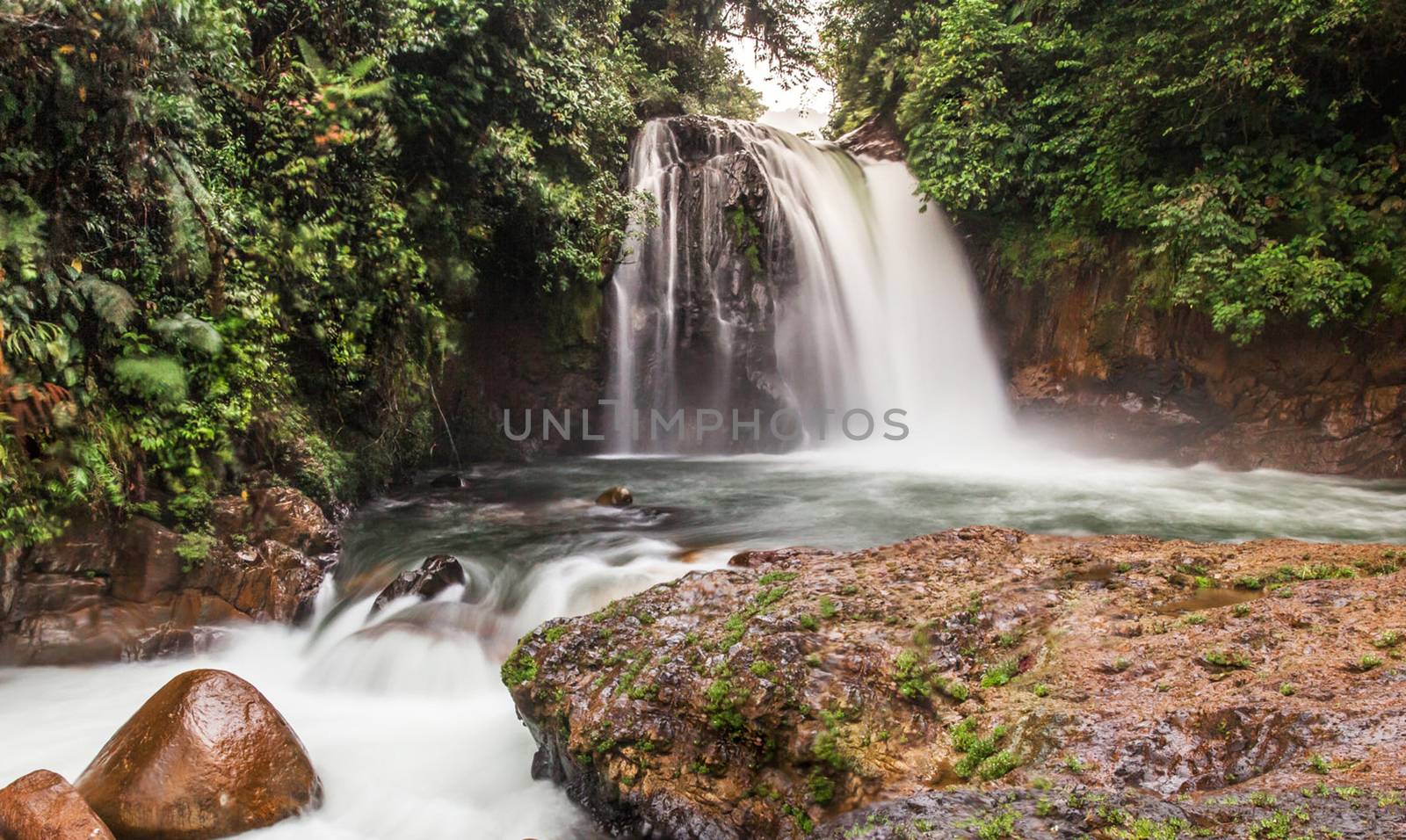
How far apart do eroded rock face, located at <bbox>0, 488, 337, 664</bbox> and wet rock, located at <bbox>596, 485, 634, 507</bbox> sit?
3263 mm

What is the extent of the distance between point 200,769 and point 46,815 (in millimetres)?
558

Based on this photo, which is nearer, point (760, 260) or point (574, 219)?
point (574, 219)

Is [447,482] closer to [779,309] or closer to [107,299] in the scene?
[107,299]

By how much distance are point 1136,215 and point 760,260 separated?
5638 mm

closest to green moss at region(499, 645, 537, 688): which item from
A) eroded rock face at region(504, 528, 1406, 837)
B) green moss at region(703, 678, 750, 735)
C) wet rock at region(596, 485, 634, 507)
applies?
eroded rock face at region(504, 528, 1406, 837)

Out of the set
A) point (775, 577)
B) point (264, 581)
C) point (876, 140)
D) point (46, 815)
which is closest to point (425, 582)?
point (264, 581)

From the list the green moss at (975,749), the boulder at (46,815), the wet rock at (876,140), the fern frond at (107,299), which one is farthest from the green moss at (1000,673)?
the wet rock at (876,140)

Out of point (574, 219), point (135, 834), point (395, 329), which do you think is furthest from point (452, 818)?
point (574, 219)

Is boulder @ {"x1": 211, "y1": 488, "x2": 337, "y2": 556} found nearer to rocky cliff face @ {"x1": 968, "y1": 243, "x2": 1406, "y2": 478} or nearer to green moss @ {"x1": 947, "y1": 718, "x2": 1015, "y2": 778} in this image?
green moss @ {"x1": 947, "y1": 718, "x2": 1015, "y2": 778}

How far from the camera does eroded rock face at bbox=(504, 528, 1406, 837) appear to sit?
2.35 metres

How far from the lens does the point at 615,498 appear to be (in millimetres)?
8797

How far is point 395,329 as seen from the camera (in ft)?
27.3

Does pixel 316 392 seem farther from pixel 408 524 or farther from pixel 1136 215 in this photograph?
pixel 1136 215

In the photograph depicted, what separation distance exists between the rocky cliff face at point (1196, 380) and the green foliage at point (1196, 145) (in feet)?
1.74
